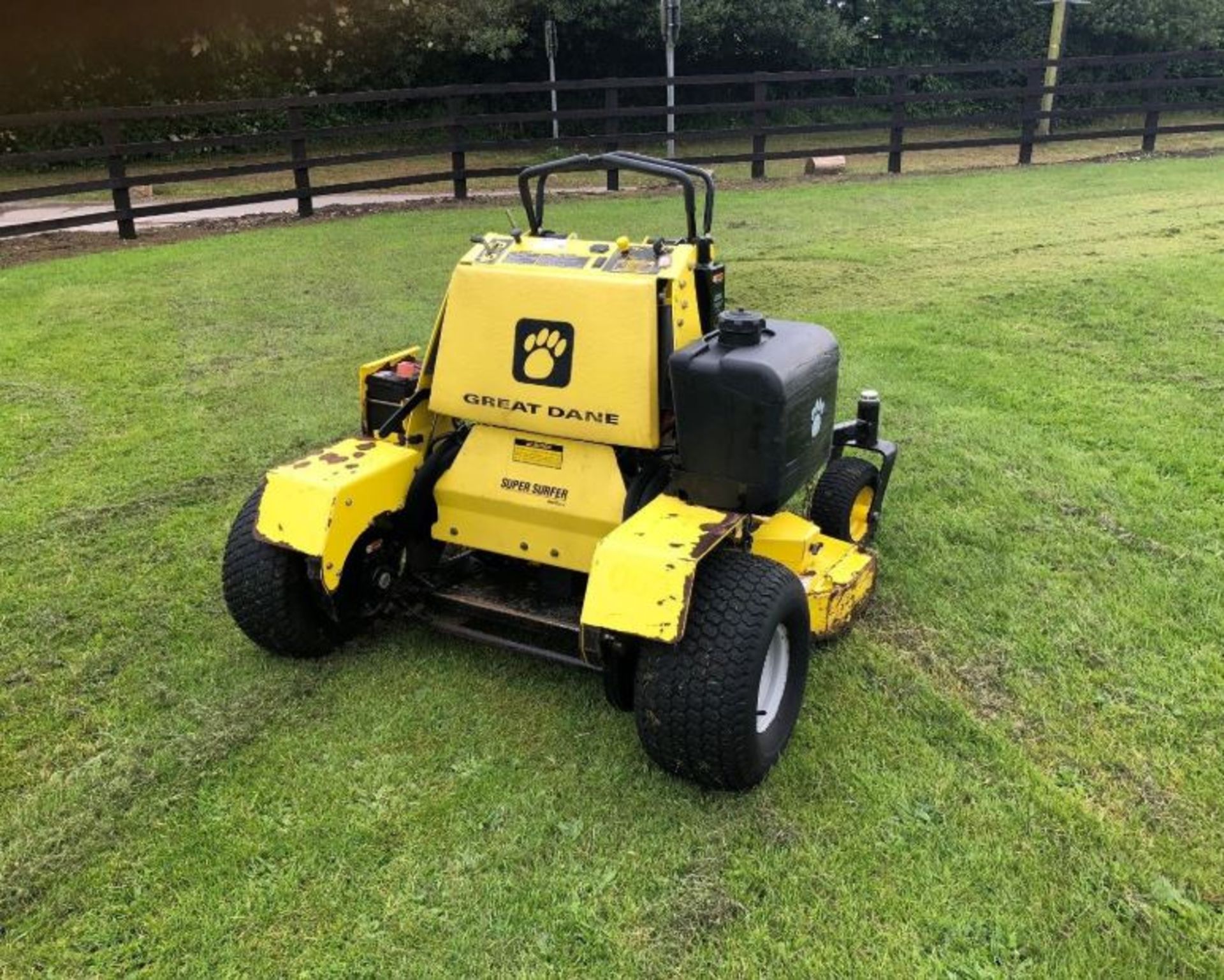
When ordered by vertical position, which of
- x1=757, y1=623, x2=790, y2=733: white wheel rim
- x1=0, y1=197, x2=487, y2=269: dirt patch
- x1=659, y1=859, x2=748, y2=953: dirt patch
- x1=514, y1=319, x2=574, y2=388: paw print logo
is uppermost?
x1=514, y1=319, x2=574, y2=388: paw print logo

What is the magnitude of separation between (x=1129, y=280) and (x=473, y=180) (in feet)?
36.2

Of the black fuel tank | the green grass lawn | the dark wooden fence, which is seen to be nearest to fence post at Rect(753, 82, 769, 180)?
the dark wooden fence

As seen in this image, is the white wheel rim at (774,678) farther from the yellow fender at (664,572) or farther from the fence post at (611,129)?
the fence post at (611,129)

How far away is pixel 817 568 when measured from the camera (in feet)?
11.2

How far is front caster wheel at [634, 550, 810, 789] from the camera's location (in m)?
2.61

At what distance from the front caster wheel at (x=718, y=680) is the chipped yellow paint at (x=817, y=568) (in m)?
0.47

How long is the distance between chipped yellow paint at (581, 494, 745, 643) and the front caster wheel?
0.29ft

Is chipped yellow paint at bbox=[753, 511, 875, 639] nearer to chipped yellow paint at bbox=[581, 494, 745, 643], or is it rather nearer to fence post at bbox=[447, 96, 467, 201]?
chipped yellow paint at bbox=[581, 494, 745, 643]

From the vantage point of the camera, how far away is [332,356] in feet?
22.2

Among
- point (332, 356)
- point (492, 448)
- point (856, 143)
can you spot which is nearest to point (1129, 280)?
point (332, 356)

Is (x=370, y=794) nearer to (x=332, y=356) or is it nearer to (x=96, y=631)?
(x=96, y=631)

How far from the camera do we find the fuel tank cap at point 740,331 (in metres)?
2.92

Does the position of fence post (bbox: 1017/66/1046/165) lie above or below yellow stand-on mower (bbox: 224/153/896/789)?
above

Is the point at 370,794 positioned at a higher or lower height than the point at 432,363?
lower
